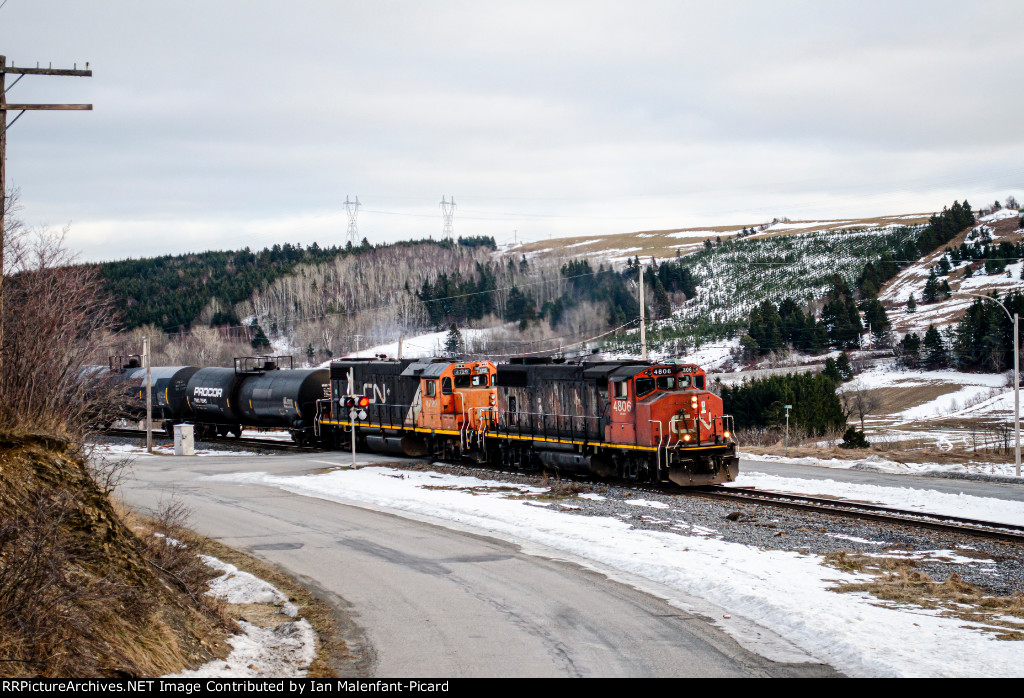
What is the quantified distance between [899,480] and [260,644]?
23715 mm

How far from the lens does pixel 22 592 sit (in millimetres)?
8055

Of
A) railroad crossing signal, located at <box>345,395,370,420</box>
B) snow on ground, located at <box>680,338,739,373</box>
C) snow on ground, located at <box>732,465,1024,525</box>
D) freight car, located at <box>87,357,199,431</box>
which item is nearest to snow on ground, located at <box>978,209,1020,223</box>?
snow on ground, located at <box>680,338,739,373</box>

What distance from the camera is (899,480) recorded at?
29.0 m

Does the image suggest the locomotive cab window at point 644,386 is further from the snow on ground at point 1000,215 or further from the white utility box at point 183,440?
the snow on ground at point 1000,215

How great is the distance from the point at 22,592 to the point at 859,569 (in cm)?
1350

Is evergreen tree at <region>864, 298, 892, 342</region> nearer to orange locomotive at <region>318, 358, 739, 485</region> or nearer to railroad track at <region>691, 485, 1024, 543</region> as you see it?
orange locomotive at <region>318, 358, 739, 485</region>

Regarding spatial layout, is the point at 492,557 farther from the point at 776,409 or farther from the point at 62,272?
the point at 776,409

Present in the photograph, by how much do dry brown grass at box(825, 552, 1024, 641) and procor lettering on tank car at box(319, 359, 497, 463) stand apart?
19.4 meters

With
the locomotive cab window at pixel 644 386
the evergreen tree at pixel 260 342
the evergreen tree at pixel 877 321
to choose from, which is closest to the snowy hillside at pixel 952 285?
the evergreen tree at pixel 877 321

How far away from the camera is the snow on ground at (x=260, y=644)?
988 centimetres

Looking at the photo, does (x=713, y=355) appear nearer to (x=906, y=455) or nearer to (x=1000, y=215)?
(x=906, y=455)

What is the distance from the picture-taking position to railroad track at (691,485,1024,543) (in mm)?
19581

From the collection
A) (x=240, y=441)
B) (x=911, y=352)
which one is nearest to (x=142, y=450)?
(x=240, y=441)

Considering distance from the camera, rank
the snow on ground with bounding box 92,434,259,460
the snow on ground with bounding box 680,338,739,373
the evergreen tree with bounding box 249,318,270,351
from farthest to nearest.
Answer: the evergreen tree with bounding box 249,318,270,351 → the snow on ground with bounding box 680,338,739,373 → the snow on ground with bounding box 92,434,259,460
